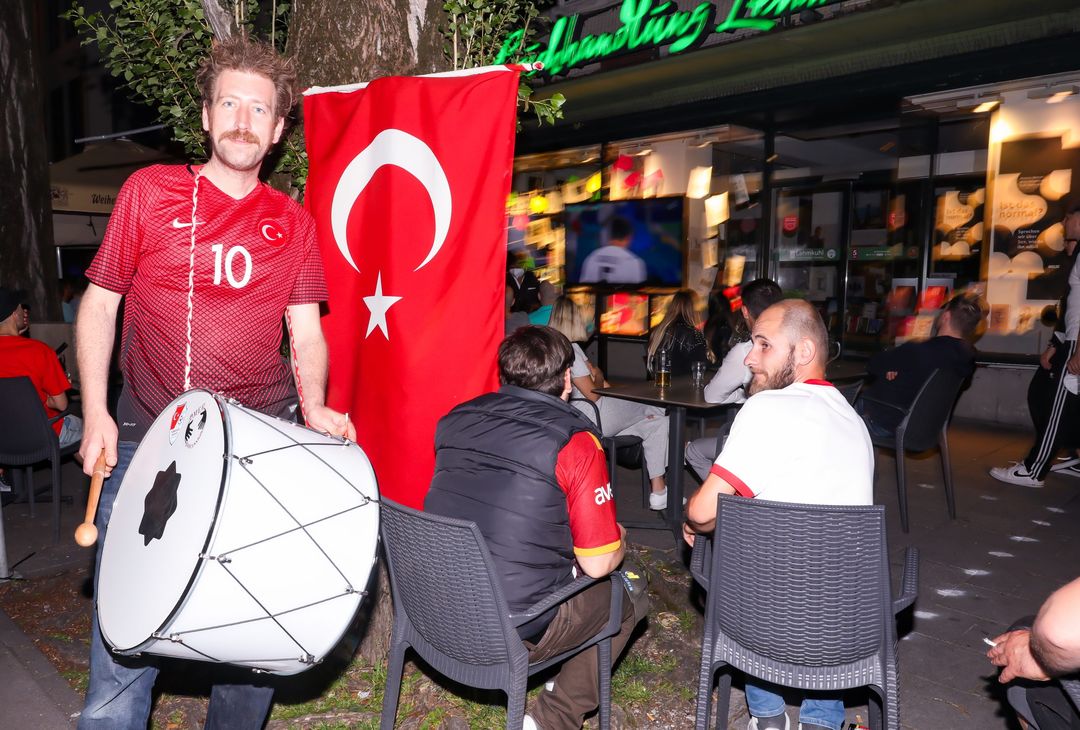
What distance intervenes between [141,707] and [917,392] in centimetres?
464

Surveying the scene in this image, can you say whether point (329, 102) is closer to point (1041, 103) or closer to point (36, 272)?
point (36, 272)

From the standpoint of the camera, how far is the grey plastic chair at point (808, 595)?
2045mm

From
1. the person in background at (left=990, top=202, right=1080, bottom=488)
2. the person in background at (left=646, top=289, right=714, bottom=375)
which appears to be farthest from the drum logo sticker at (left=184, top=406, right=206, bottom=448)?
the person in background at (left=990, top=202, right=1080, bottom=488)

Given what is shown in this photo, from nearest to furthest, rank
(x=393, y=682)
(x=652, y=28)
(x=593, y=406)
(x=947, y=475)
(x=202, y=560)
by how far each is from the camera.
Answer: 1. (x=202, y=560)
2. (x=393, y=682)
3. (x=593, y=406)
4. (x=947, y=475)
5. (x=652, y=28)

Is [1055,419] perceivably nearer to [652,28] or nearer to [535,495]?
[535,495]

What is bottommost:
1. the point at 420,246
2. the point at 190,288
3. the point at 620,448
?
the point at 620,448

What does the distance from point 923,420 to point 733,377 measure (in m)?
1.50

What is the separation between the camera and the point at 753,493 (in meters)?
2.31

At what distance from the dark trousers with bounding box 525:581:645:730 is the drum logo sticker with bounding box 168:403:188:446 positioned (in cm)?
121

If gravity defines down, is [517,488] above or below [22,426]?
above

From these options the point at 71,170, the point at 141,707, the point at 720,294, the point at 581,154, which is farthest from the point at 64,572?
the point at 581,154

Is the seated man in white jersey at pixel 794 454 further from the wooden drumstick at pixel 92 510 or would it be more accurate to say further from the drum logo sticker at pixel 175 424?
the wooden drumstick at pixel 92 510

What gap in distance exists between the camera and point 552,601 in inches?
87.7

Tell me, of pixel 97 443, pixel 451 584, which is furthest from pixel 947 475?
pixel 97 443
